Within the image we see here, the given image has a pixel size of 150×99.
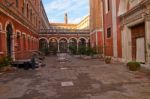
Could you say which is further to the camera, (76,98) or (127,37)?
(127,37)

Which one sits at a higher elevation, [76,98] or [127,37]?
[127,37]

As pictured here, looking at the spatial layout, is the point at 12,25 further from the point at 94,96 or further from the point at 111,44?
the point at 94,96

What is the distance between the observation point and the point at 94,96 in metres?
6.58

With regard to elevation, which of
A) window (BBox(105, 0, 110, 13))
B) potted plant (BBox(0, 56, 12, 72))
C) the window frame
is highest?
window (BBox(105, 0, 110, 13))

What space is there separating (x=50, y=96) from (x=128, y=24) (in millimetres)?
11791

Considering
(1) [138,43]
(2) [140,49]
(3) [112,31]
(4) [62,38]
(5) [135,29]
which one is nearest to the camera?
(2) [140,49]

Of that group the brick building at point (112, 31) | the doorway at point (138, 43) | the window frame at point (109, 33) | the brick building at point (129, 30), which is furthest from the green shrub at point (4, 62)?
the window frame at point (109, 33)

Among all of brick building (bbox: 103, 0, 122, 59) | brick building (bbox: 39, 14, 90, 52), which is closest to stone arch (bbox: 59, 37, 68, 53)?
brick building (bbox: 39, 14, 90, 52)

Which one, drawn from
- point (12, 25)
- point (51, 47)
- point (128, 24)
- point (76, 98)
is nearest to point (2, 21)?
point (12, 25)

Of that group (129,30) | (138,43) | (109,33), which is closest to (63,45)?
(109,33)

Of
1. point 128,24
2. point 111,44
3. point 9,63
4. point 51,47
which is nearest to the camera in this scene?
point 9,63

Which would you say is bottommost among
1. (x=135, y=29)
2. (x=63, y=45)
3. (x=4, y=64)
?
(x=4, y=64)

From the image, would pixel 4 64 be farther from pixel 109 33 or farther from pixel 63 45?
pixel 63 45

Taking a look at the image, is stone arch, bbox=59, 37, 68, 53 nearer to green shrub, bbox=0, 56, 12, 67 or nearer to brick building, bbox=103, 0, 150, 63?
brick building, bbox=103, 0, 150, 63
